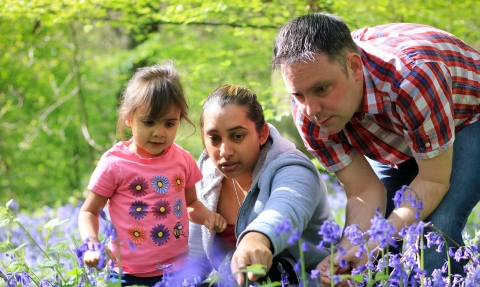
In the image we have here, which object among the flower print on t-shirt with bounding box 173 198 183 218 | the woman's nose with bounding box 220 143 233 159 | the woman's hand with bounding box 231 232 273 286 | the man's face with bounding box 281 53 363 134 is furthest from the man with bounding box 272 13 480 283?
the flower print on t-shirt with bounding box 173 198 183 218

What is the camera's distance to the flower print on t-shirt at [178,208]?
2.83 m

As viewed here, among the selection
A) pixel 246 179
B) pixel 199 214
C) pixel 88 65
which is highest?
pixel 246 179

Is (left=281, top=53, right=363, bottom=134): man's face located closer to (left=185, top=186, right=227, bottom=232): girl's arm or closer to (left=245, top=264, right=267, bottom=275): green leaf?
(left=185, top=186, right=227, bottom=232): girl's arm

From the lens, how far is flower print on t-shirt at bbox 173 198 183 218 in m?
2.83

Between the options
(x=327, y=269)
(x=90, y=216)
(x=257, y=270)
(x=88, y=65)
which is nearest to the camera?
(x=257, y=270)

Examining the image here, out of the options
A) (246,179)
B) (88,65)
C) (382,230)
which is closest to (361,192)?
(246,179)

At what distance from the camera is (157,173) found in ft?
9.25

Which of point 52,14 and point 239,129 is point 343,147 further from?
point 52,14

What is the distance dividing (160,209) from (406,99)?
1.31 meters

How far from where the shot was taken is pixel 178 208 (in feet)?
9.32

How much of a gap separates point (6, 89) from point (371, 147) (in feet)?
30.7

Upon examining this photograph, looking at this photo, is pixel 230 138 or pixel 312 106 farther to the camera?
pixel 230 138

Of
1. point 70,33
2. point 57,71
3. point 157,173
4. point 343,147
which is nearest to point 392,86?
point 343,147

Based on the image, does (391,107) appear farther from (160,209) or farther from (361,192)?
(160,209)
